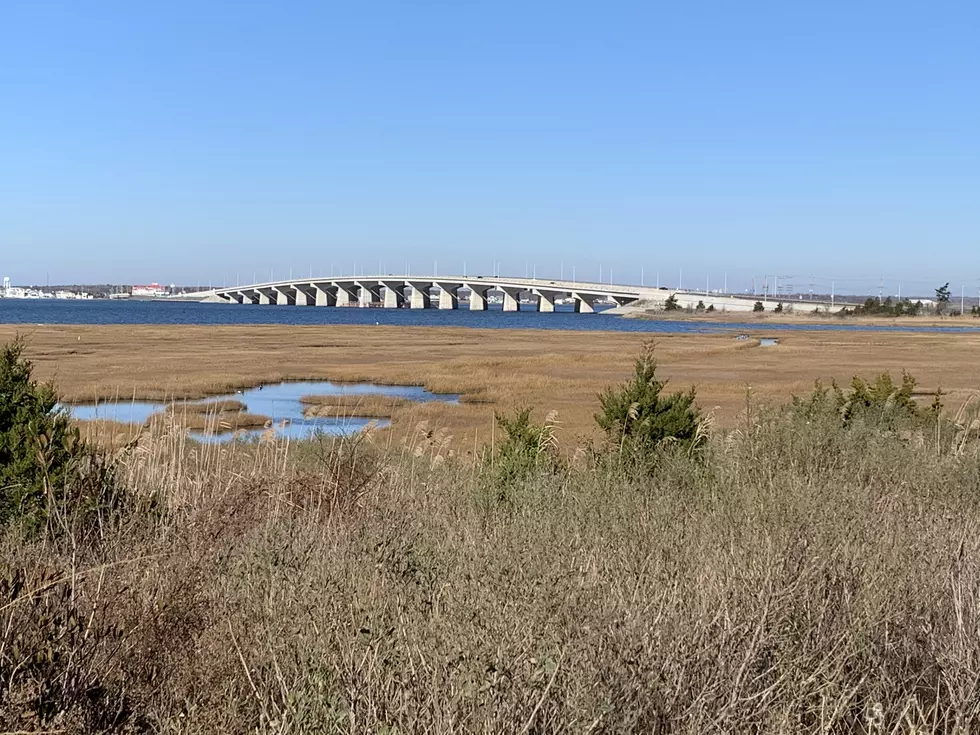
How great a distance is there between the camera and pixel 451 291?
178500 millimetres

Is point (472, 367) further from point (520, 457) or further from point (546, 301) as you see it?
point (546, 301)

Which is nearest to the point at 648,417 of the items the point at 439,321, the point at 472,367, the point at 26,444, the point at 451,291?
the point at 26,444

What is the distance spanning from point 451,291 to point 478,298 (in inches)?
232

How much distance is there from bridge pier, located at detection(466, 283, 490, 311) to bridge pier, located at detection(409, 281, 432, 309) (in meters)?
8.61

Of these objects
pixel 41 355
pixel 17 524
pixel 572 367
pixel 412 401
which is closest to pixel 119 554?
pixel 17 524

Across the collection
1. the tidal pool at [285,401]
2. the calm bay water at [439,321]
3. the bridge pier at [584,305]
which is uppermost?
the bridge pier at [584,305]

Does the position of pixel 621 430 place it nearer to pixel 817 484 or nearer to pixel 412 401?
pixel 817 484

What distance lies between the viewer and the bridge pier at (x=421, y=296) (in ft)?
599

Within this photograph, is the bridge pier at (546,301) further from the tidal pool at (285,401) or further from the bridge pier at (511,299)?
the tidal pool at (285,401)

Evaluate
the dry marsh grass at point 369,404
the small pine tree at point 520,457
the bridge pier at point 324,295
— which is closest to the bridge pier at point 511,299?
the bridge pier at point 324,295

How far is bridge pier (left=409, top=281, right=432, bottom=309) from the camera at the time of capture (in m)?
183

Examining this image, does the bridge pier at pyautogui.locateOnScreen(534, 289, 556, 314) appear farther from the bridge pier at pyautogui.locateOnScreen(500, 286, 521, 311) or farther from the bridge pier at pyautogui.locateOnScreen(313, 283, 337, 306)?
the bridge pier at pyautogui.locateOnScreen(313, 283, 337, 306)

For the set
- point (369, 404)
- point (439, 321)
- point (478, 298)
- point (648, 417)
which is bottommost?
point (439, 321)

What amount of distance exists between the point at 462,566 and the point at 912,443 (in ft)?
25.1
